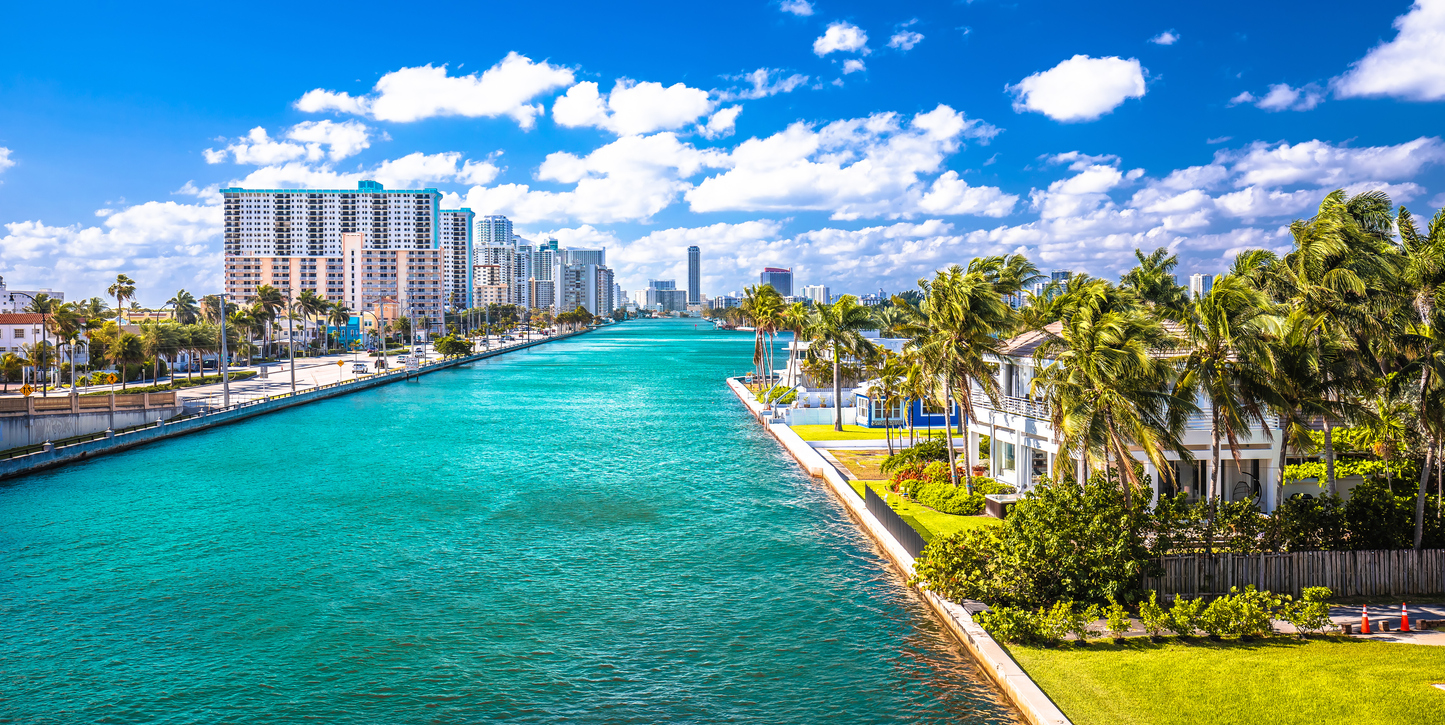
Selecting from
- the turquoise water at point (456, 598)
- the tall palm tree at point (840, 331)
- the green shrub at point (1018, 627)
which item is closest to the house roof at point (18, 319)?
the turquoise water at point (456, 598)

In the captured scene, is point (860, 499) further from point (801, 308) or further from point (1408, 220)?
point (801, 308)

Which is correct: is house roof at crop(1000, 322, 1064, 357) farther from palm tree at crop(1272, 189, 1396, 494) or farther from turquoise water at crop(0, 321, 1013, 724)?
palm tree at crop(1272, 189, 1396, 494)

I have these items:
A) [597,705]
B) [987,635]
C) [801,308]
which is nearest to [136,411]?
[801,308]

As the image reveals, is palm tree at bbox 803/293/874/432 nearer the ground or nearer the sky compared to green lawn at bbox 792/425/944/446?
nearer the sky

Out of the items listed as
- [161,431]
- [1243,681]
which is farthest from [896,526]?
[161,431]

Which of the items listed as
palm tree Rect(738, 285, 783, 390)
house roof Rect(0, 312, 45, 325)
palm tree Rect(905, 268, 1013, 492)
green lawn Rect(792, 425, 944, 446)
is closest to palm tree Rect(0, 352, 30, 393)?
house roof Rect(0, 312, 45, 325)

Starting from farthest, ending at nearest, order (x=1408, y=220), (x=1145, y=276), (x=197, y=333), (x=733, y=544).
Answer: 1. (x=197, y=333)
2. (x=1145, y=276)
3. (x=733, y=544)
4. (x=1408, y=220)
